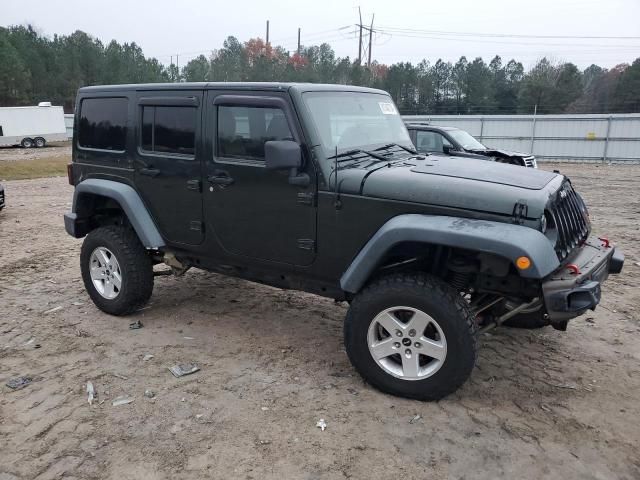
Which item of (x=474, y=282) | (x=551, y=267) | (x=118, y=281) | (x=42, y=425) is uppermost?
(x=551, y=267)

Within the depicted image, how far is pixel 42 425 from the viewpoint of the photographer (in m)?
3.26

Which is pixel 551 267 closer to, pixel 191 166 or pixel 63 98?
pixel 191 166

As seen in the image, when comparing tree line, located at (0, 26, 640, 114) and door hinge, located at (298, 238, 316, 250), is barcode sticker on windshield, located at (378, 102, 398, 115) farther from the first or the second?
tree line, located at (0, 26, 640, 114)

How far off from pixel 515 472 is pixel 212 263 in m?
2.79

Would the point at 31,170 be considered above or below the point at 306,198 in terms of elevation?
below

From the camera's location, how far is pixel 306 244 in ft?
12.6

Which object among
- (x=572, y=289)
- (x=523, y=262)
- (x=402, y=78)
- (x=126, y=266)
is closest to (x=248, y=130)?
(x=126, y=266)

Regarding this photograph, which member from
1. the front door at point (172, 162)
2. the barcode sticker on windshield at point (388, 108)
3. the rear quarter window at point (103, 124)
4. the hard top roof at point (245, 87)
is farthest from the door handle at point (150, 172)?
the barcode sticker on windshield at point (388, 108)

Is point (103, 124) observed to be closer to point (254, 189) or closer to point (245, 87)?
point (245, 87)

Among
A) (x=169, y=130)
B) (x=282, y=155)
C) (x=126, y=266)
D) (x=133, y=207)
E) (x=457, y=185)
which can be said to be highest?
(x=169, y=130)

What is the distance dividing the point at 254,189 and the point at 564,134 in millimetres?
22944

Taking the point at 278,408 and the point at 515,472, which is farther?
the point at 278,408

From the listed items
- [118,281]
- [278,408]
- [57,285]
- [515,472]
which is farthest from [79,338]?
[515,472]

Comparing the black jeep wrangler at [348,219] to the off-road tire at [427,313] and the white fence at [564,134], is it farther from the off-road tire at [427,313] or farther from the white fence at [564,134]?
the white fence at [564,134]
